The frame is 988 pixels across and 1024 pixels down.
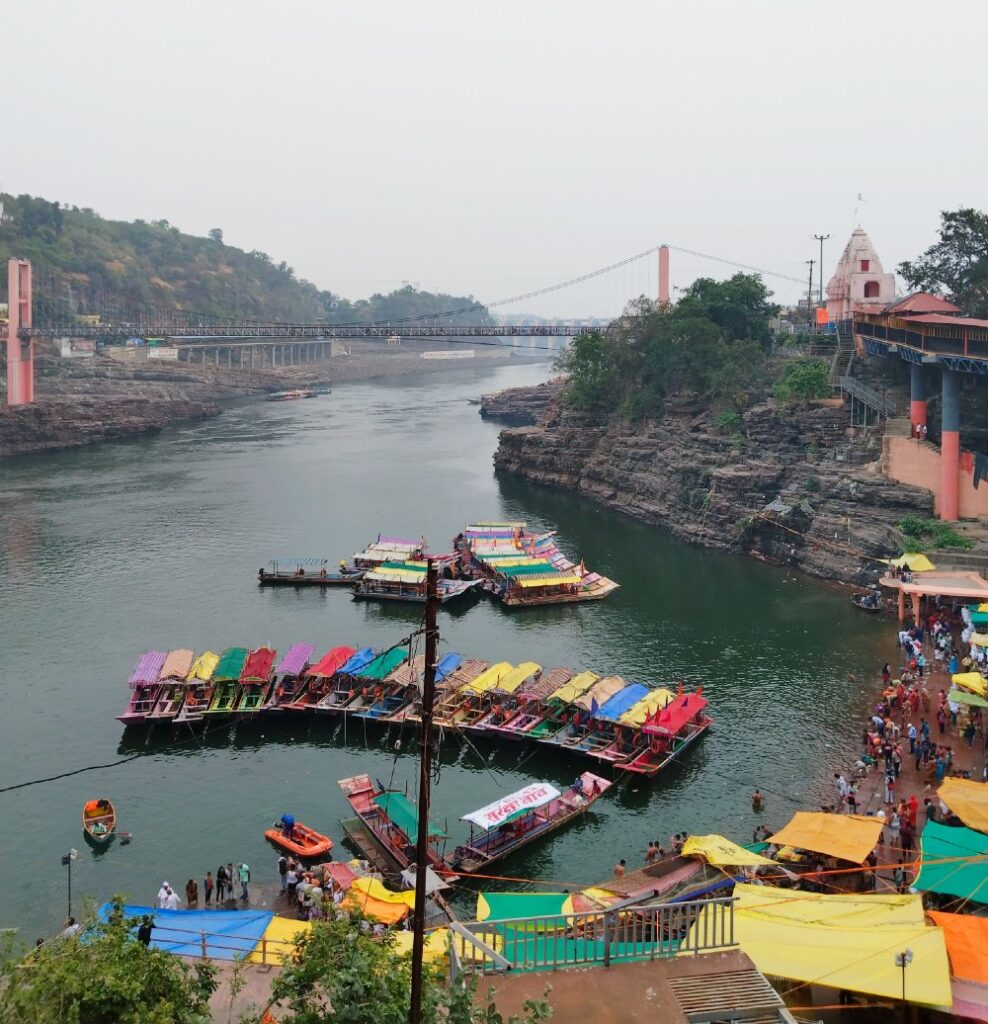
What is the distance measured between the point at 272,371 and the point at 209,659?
9397 cm

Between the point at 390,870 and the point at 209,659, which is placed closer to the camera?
the point at 390,870

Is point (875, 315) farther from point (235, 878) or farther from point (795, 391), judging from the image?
point (235, 878)

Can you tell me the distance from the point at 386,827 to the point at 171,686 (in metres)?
8.96

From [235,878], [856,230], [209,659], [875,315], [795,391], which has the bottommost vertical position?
[235,878]

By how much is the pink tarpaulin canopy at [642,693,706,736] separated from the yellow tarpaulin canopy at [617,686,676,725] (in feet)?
0.53

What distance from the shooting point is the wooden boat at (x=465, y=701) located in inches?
1011

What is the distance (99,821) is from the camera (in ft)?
69.9

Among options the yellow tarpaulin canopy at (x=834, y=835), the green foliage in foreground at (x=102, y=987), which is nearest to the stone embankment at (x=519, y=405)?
the yellow tarpaulin canopy at (x=834, y=835)

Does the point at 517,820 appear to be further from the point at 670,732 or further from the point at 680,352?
the point at 680,352

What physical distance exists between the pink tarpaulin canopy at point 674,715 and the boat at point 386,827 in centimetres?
534

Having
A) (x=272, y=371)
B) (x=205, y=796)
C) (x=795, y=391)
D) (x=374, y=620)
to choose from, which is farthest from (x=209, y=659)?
(x=272, y=371)

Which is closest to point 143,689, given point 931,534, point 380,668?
point 380,668

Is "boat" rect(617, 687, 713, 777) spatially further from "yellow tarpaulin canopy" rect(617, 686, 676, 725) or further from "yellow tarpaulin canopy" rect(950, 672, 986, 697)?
"yellow tarpaulin canopy" rect(950, 672, 986, 697)

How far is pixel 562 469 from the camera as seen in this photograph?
2303 inches
